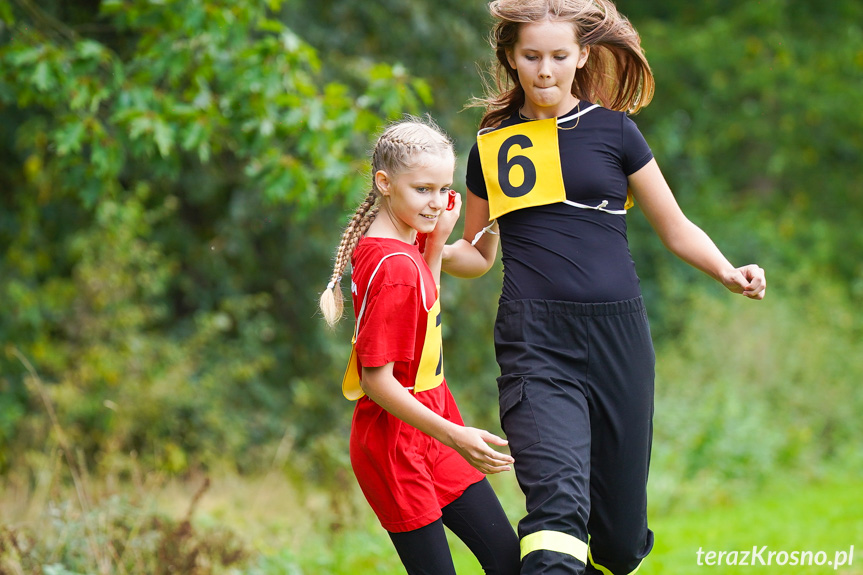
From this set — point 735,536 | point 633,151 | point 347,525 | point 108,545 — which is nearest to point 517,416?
point 633,151

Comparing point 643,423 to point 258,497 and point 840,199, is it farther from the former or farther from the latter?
point 840,199

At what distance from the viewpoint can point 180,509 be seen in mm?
5969

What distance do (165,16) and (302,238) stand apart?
3735 millimetres

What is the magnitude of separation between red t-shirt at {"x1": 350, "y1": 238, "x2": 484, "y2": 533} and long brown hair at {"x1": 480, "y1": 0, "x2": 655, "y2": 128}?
74 centimetres

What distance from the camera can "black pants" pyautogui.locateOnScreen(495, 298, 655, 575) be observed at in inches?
99.8

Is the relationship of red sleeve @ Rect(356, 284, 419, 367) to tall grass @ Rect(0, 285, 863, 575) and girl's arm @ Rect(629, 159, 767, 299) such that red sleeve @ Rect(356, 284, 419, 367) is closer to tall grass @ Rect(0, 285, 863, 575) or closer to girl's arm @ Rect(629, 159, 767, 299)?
girl's arm @ Rect(629, 159, 767, 299)

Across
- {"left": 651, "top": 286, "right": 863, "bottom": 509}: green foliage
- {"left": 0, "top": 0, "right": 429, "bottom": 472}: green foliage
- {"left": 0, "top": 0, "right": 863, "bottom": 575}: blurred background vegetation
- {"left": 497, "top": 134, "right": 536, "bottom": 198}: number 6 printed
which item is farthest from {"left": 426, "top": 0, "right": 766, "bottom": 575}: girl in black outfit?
{"left": 651, "top": 286, "right": 863, "bottom": 509}: green foliage

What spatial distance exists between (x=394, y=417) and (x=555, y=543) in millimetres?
539

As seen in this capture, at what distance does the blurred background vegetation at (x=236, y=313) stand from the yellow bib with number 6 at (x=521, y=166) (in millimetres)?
535

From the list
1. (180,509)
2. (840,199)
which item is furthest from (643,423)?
(840,199)

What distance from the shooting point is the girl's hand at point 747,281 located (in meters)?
2.72

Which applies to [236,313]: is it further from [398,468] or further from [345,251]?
[398,468]

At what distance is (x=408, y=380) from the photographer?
2545mm

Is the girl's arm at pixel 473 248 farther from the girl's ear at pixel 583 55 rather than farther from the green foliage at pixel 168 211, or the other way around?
the green foliage at pixel 168 211
